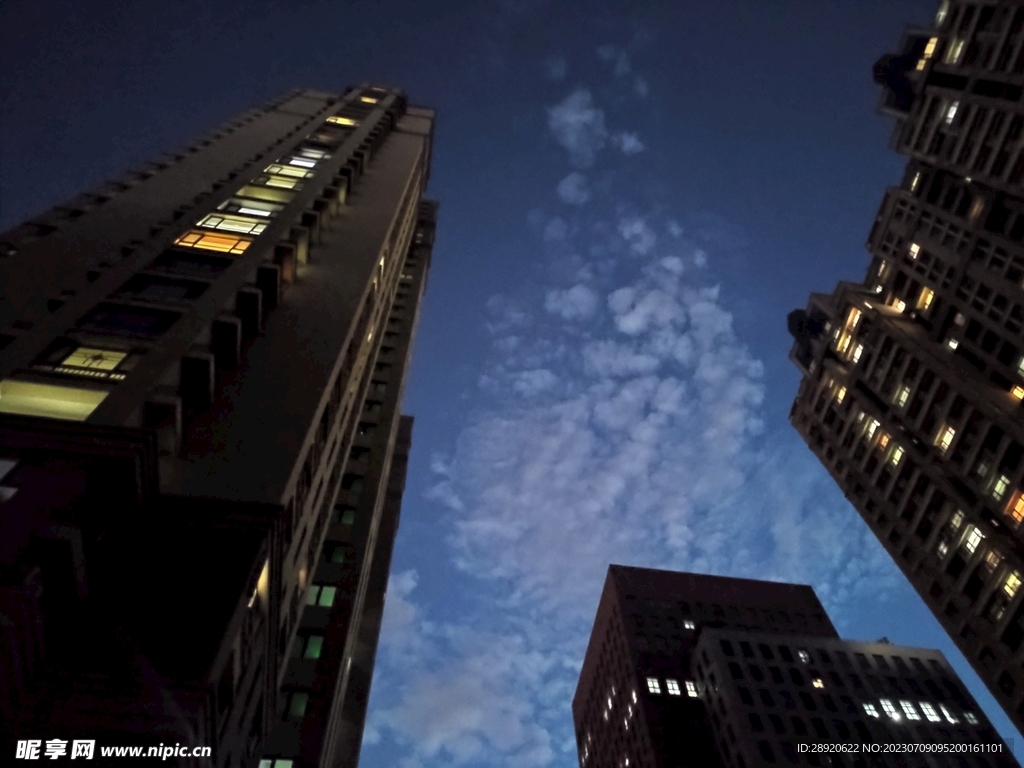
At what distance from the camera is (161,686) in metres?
18.2

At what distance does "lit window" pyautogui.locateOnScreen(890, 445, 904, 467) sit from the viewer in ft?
233

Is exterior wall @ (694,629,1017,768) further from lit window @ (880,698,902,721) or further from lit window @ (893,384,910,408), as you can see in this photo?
lit window @ (893,384,910,408)

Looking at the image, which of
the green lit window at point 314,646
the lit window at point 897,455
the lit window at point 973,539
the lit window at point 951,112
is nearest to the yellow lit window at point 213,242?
the green lit window at point 314,646

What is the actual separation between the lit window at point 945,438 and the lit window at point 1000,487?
21.9ft

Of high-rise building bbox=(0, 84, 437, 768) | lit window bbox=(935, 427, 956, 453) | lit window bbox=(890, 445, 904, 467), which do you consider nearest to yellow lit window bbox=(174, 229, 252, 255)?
high-rise building bbox=(0, 84, 437, 768)

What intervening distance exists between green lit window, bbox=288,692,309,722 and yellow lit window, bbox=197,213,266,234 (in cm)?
2569

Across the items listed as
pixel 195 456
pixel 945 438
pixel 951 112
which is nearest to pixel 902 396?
pixel 945 438

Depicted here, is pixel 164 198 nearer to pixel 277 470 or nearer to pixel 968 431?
pixel 277 470

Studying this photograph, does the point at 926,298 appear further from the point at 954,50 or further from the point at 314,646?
the point at 314,646

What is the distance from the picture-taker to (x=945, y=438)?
6506 centimetres

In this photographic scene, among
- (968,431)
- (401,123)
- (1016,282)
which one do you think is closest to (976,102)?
(1016,282)

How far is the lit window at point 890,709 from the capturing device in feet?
263

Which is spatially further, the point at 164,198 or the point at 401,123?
the point at 401,123

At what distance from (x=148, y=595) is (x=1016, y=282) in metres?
73.2
